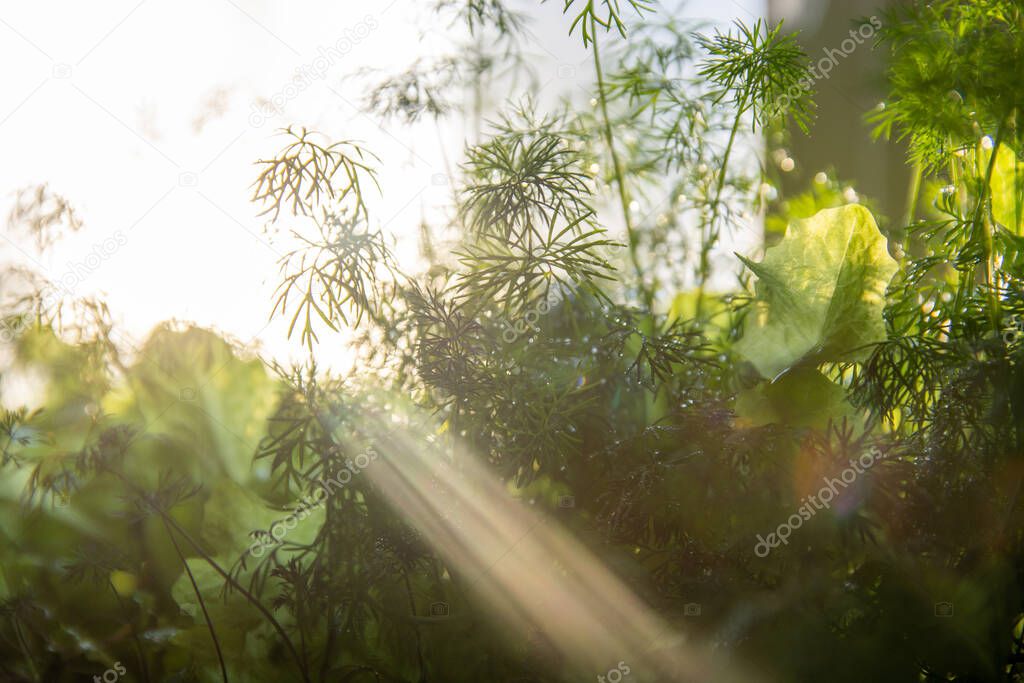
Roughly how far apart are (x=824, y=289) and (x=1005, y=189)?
178mm

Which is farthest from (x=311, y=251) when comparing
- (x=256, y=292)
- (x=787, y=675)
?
(x=787, y=675)

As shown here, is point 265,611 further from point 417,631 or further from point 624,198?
point 624,198

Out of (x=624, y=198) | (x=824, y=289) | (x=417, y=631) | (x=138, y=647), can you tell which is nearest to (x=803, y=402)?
(x=824, y=289)

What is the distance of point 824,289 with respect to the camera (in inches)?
26.3

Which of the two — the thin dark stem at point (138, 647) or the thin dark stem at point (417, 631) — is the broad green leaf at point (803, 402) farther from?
the thin dark stem at point (138, 647)

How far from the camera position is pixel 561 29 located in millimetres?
806

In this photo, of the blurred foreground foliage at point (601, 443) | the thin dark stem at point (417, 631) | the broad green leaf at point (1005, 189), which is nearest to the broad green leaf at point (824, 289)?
the blurred foreground foliage at point (601, 443)

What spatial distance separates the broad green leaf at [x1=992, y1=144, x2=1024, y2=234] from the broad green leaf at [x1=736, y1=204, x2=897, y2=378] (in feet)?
0.37

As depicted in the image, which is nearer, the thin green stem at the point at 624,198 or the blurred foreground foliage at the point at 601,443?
the blurred foreground foliage at the point at 601,443

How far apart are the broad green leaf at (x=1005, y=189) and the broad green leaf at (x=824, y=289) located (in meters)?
0.11

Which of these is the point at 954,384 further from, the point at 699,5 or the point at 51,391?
the point at 51,391

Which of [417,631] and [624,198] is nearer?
[417,631]

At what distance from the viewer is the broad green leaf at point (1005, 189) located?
674mm

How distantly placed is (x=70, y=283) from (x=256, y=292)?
0.16 m
